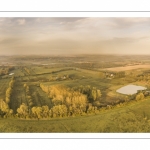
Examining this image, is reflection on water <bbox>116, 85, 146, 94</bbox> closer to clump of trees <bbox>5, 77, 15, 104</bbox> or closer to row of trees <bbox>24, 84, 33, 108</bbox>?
row of trees <bbox>24, 84, 33, 108</bbox>

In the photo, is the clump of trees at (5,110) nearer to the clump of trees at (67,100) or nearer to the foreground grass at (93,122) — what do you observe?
the foreground grass at (93,122)

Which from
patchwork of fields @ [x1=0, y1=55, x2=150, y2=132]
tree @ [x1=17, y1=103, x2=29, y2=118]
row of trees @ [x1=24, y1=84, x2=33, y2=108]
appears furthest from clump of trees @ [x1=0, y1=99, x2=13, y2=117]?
row of trees @ [x1=24, y1=84, x2=33, y2=108]

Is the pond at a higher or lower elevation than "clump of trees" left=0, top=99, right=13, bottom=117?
higher

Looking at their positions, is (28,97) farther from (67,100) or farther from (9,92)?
(67,100)

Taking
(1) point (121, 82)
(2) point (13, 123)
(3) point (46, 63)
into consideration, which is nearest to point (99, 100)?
(1) point (121, 82)

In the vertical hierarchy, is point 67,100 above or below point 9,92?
below

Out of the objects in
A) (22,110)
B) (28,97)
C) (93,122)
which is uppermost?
(28,97)

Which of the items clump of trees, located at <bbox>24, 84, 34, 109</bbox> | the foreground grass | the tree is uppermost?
clump of trees, located at <bbox>24, 84, 34, 109</bbox>

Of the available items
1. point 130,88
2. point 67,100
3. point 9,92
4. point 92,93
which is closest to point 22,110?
point 9,92

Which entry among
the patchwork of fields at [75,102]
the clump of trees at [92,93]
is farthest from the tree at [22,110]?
the clump of trees at [92,93]

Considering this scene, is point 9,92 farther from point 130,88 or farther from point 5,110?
point 130,88
